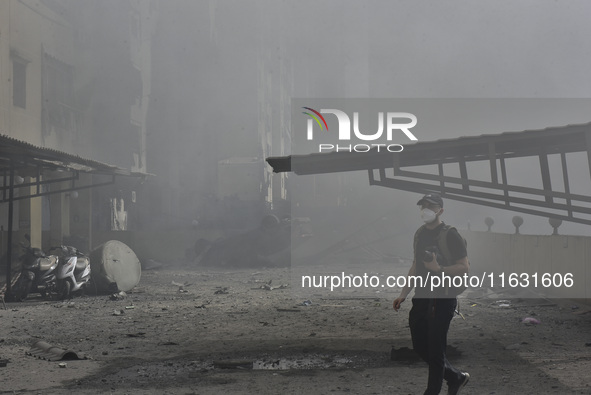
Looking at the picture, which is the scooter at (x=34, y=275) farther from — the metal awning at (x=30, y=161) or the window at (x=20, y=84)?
the window at (x=20, y=84)

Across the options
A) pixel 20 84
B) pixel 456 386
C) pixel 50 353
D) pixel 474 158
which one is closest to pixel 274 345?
pixel 50 353

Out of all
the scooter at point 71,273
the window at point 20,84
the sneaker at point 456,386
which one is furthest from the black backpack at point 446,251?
the window at point 20,84

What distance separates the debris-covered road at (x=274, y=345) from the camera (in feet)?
19.8

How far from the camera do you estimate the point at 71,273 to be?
12.9 meters

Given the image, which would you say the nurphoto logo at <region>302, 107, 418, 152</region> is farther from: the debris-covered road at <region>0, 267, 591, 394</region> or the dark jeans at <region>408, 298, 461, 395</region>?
the dark jeans at <region>408, 298, 461, 395</region>

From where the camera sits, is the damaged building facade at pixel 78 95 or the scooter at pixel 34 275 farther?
the damaged building facade at pixel 78 95

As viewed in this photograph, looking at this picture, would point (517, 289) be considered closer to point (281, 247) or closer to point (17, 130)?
point (281, 247)

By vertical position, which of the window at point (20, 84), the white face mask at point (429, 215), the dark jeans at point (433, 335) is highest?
the window at point (20, 84)

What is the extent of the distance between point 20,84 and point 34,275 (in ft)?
33.2

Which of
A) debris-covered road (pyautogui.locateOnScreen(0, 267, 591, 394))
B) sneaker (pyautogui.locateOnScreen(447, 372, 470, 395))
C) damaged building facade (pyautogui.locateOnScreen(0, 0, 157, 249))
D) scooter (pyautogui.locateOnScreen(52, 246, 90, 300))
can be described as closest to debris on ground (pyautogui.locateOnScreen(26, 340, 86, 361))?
debris-covered road (pyautogui.locateOnScreen(0, 267, 591, 394))

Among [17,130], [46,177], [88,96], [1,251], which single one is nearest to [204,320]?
[1,251]

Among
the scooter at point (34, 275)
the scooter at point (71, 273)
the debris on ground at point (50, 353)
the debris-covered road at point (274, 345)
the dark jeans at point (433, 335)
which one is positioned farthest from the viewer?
the scooter at point (71, 273)

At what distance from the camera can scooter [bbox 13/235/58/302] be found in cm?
1236

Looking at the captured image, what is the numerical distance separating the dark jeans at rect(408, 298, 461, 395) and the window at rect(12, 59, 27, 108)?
59.4ft
